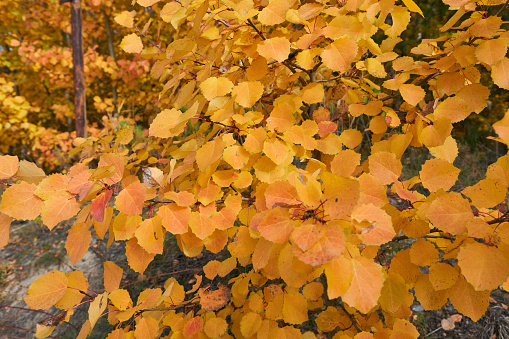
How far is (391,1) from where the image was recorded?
650 millimetres

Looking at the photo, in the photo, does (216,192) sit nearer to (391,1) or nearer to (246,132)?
(246,132)

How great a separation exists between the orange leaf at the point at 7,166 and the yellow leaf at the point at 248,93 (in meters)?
0.54

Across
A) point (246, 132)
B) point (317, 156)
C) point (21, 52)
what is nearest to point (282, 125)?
point (246, 132)

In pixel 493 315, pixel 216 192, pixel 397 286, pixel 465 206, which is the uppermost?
pixel 465 206

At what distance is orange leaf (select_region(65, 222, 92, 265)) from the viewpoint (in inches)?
23.7

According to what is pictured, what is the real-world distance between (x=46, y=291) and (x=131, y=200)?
0.36 metres

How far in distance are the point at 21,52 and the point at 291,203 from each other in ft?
18.5

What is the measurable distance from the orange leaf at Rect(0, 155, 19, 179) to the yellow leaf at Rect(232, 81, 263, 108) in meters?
0.54

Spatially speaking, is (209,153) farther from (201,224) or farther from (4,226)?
(4,226)

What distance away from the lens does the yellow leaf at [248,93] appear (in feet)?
2.26

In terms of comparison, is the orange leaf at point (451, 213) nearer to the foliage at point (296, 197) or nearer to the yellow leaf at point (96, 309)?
the foliage at point (296, 197)

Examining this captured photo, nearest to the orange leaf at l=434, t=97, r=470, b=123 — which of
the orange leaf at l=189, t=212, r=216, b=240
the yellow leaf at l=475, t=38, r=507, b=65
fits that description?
the yellow leaf at l=475, t=38, r=507, b=65

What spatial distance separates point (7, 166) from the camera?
575 millimetres

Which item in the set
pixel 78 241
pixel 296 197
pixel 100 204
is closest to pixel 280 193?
pixel 296 197
